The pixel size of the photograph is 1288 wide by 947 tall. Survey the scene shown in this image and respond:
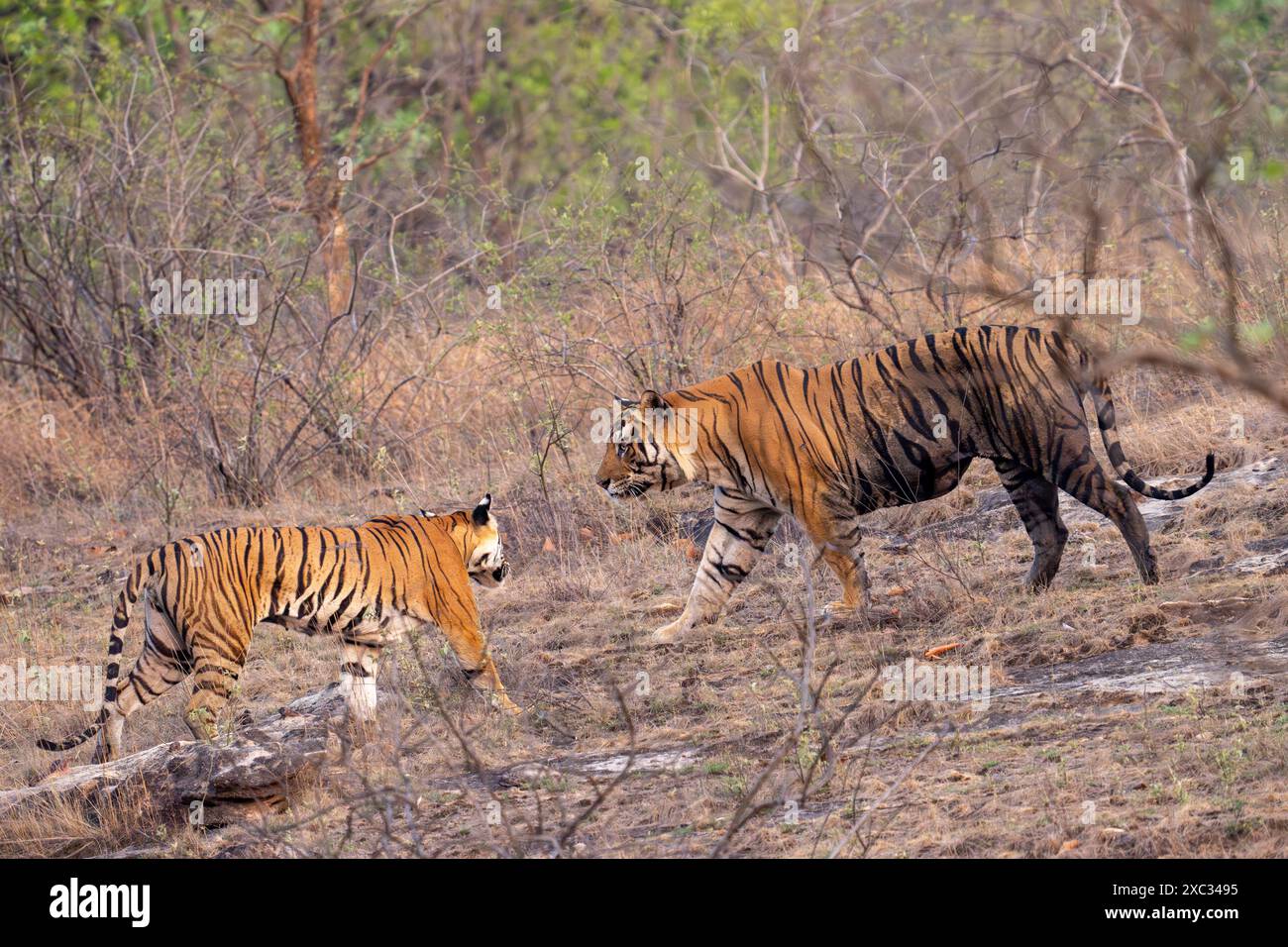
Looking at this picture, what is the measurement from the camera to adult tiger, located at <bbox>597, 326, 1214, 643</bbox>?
7301mm

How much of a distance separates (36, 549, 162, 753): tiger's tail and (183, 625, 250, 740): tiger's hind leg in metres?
0.30

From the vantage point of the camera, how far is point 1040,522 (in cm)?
752

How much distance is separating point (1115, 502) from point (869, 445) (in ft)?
3.68

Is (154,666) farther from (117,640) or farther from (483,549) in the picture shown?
(483,549)

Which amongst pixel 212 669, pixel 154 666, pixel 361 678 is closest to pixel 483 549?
pixel 361 678

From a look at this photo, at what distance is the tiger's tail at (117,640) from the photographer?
6668 millimetres

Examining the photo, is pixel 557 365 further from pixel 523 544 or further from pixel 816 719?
pixel 816 719

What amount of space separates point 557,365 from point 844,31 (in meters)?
8.05

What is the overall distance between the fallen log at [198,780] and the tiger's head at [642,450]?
2.39 metres

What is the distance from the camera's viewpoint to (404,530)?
7.27 metres

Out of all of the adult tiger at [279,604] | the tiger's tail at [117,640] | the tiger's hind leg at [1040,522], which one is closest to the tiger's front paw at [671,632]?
the adult tiger at [279,604]

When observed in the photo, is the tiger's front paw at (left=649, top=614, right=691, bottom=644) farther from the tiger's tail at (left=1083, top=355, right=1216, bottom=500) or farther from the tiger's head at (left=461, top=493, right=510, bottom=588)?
the tiger's tail at (left=1083, top=355, right=1216, bottom=500)

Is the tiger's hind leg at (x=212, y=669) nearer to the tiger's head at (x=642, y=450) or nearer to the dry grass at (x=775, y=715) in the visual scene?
the dry grass at (x=775, y=715)
